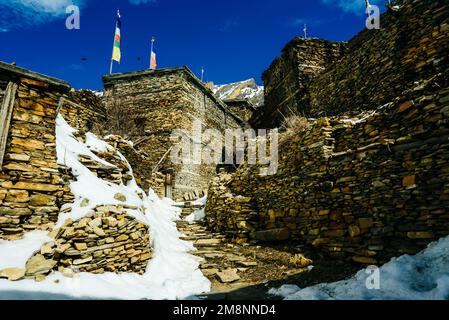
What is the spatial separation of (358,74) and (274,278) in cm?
844

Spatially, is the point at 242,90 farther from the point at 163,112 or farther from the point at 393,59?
the point at 393,59

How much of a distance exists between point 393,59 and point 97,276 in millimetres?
10165

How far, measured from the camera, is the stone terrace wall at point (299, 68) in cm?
1296

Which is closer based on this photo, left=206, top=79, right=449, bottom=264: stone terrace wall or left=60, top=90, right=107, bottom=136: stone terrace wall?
left=206, top=79, right=449, bottom=264: stone terrace wall

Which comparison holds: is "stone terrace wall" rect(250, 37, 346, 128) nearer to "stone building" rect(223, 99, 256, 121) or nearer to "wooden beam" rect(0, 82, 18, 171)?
"stone building" rect(223, 99, 256, 121)

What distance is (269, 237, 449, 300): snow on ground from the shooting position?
306cm

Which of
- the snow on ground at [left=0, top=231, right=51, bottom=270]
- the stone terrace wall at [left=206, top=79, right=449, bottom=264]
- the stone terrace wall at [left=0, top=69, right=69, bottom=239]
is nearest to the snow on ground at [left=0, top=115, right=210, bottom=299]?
the snow on ground at [left=0, top=231, right=51, bottom=270]

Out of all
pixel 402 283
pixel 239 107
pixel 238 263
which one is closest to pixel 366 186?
pixel 402 283

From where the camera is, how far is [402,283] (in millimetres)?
3395

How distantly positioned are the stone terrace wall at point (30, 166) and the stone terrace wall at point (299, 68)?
10.4 metres

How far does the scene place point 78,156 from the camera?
248 inches

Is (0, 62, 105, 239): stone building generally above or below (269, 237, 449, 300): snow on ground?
above

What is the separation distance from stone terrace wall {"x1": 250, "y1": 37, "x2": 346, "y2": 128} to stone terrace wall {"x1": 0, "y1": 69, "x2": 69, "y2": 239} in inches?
408

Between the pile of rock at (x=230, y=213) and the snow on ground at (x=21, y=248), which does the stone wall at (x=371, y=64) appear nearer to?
the pile of rock at (x=230, y=213)
